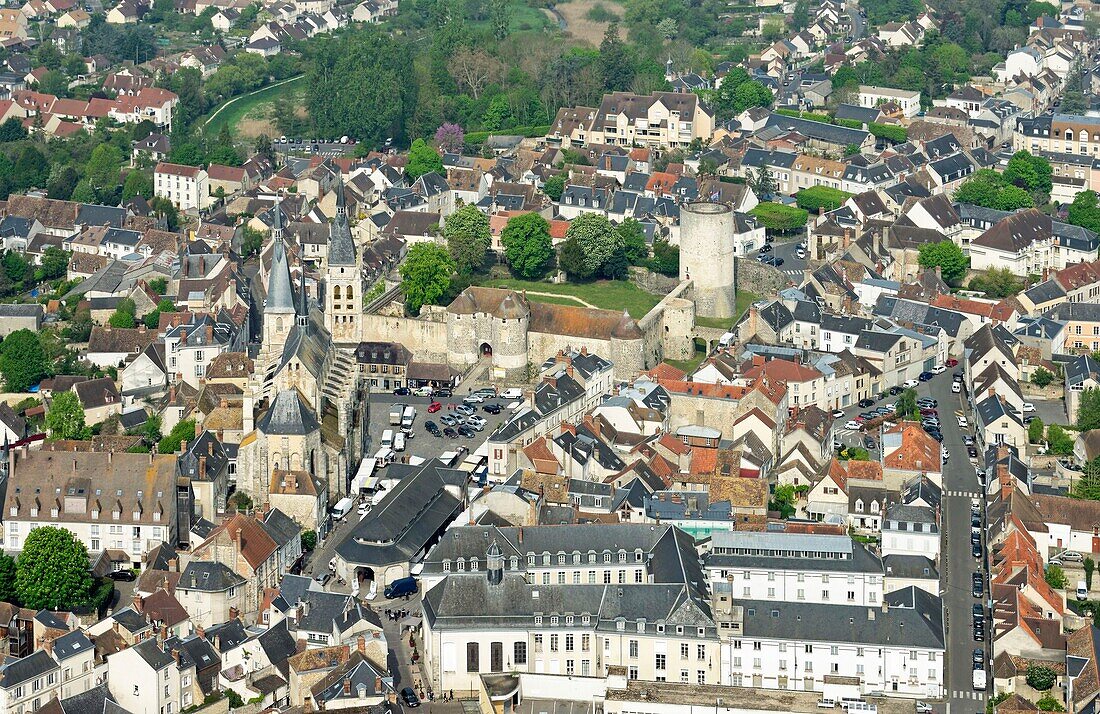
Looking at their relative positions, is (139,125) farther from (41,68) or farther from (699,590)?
(699,590)

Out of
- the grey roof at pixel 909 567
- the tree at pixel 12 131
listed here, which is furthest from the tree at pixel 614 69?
the grey roof at pixel 909 567

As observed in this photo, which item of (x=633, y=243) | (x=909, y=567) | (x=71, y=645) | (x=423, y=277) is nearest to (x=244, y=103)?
(x=633, y=243)

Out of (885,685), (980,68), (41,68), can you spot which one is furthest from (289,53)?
(885,685)

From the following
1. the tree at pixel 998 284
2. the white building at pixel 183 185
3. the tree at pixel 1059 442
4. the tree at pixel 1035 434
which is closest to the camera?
the tree at pixel 1059 442

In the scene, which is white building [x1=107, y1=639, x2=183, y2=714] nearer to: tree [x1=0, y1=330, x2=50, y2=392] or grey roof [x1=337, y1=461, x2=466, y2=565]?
grey roof [x1=337, y1=461, x2=466, y2=565]

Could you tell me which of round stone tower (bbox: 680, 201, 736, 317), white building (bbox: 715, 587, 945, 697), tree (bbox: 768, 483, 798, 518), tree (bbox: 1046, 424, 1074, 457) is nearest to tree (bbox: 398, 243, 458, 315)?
round stone tower (bbox: 680, 201, 736, 317)

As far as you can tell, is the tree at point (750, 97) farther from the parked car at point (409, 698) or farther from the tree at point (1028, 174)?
the parked car at point (409, 698)
